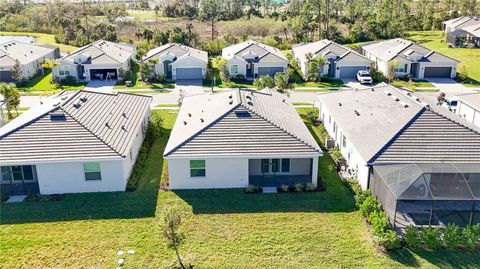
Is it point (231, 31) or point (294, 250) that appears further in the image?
point (231, 31)

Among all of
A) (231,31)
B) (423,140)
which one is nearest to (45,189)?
(423,140)

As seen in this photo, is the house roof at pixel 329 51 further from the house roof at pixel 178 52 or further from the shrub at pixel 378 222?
the shrub at pixel 378 222

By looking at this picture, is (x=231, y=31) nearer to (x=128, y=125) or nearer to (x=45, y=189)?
(x=128, y=125)

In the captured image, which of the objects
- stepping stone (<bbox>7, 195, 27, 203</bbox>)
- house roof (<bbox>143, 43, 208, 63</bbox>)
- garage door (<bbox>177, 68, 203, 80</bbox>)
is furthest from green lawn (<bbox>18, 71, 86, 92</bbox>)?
stepping stone (<bbox>7, 195, 27, 203</bbox>)

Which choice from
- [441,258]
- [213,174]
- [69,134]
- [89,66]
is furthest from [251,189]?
[89,66]

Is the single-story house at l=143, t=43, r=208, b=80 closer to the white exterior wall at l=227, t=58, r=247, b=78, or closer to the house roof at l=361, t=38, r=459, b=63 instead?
the white exterior wall at l=227, t=58, r=247, b=78

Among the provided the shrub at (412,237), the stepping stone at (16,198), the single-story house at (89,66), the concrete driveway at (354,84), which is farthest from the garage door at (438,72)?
the stepping stone at (16,198)
